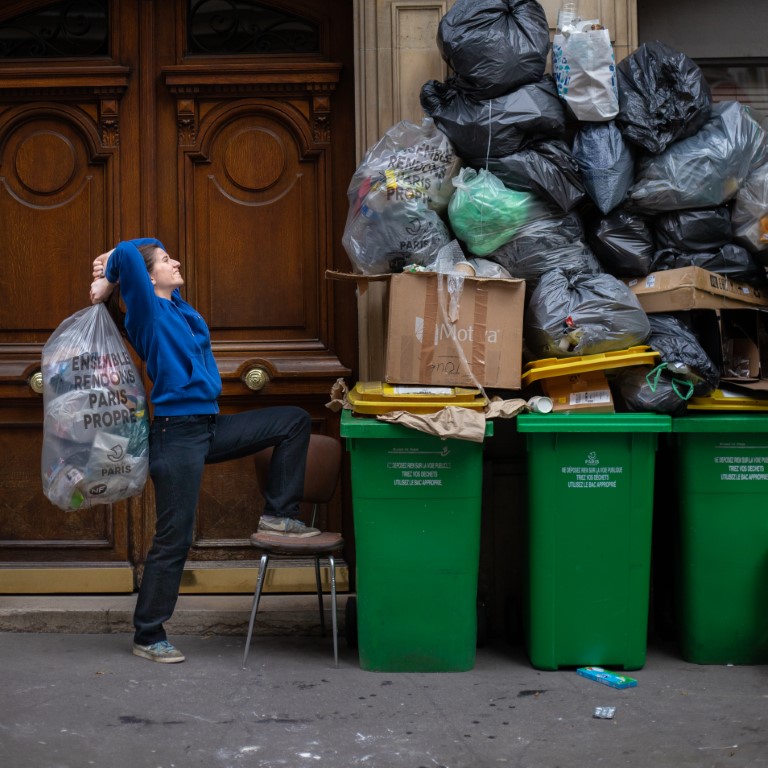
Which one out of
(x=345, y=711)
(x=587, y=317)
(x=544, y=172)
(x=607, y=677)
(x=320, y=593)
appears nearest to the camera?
(x=345, y=711)

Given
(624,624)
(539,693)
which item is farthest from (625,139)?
(539,693)

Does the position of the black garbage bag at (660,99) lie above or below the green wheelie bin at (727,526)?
above

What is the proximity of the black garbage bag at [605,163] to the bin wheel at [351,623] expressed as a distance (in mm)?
2031

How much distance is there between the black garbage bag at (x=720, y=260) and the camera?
15.2 feet

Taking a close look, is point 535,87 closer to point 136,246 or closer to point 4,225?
point 136,246

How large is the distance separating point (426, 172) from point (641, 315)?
1093 mm

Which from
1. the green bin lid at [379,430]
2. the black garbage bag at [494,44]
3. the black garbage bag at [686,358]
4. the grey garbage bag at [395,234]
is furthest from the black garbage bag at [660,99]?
the green bin lid at [379,430]

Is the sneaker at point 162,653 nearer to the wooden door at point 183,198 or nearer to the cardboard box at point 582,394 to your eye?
the wooden door at point 183,198

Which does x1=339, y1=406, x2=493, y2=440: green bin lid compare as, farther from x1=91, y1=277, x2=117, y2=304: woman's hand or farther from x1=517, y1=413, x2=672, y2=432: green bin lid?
x1=91, y1=277, x2=117, y2=304: woman's hand

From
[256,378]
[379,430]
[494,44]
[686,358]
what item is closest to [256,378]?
[256,378]

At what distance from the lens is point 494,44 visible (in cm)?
461

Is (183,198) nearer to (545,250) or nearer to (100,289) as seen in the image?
(100,289)

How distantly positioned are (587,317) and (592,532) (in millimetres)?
856

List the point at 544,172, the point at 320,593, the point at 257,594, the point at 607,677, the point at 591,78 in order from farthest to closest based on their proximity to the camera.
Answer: the point at 320,593 < the point at 591,78 < the point at 544,172 < the point at 257,594 < the point at 607,677
